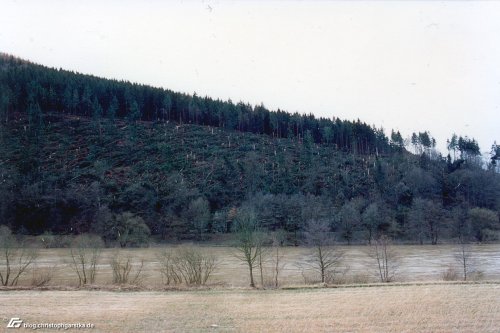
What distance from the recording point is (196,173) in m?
134

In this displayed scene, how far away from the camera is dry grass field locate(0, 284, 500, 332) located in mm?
24953

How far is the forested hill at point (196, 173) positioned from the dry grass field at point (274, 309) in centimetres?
5696

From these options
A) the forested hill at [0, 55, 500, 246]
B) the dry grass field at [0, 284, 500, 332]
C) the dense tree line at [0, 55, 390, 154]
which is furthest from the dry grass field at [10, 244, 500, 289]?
the dense tree line at [0, 55, 390, 154]

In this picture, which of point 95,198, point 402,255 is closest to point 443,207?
point 402,255

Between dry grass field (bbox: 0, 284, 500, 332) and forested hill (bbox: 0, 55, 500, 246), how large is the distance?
187ft

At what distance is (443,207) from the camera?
121875 millimetres

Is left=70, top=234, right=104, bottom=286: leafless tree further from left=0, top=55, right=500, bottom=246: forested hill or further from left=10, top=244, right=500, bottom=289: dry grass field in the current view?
left=0, top=55, right=500, bottom=246: forested hill

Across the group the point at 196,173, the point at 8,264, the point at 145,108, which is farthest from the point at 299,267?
the point at 145,108

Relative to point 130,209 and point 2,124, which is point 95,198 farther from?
point 2,124

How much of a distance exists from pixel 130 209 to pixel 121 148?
36.8 m

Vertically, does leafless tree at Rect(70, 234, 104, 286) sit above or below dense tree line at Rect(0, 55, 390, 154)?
below

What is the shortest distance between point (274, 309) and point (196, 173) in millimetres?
104381

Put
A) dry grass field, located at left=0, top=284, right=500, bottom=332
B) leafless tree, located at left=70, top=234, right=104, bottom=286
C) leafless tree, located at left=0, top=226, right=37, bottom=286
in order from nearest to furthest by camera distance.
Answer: dry grass field, located at left=0, top=284, right=500, bottom=332
leafless tree, located at left=0, top=226, right=37, bottom=286
leafless tree, located at left=70, top=234, right=104, bottom=286

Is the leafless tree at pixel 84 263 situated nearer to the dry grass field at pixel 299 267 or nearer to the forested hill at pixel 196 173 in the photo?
the dry grass field at pixel 299 267
